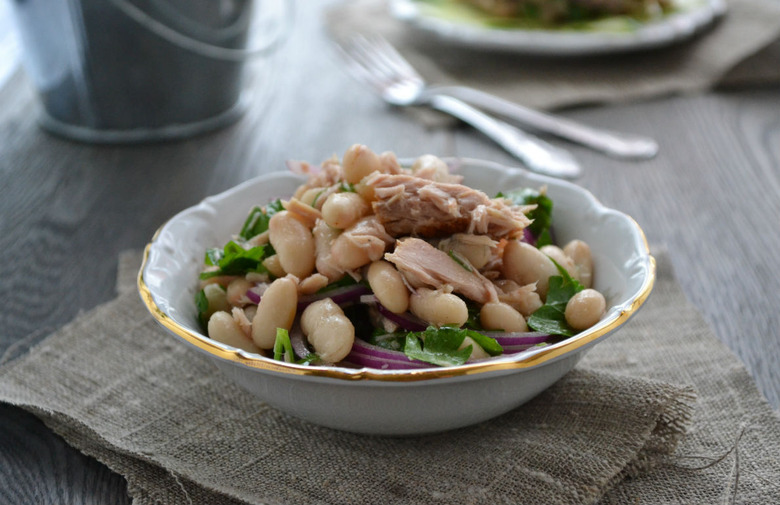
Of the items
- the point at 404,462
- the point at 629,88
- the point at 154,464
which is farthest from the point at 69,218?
the point at 629,88

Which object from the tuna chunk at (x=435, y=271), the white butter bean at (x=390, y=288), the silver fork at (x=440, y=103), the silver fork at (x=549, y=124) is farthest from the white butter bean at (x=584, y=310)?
the silver fork at (x=549, y=124)

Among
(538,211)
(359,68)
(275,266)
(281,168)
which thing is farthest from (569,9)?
(275,266)

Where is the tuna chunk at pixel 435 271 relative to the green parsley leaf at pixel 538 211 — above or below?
above

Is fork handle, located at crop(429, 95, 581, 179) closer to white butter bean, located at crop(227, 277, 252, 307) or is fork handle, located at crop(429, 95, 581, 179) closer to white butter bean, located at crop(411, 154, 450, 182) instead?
white butter bean, located at crop(411, 154, 450, 182)

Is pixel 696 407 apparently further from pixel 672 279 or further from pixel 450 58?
pixel 450 58

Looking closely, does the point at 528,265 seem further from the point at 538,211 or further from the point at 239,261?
the point at 239,261

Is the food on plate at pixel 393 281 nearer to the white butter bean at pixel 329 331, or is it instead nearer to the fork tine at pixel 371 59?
the white butter bean at pixel 329 331
